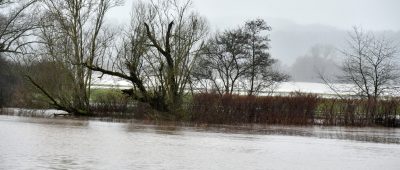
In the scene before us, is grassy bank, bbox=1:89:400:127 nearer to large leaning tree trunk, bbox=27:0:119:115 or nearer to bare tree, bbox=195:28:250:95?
large leaning tree trunk, bbox=27:0:119:115

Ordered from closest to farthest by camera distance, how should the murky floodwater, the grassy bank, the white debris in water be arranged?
the murky floodwater
the grassy bank
the white debris in water

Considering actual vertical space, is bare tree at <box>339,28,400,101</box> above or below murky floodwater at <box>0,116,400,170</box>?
above

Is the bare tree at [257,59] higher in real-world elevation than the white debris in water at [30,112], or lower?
higher

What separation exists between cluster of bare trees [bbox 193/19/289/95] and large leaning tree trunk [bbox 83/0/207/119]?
707 inches

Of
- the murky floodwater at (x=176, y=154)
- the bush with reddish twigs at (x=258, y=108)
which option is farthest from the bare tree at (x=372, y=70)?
the murky floodwater at (x=176, y=154)

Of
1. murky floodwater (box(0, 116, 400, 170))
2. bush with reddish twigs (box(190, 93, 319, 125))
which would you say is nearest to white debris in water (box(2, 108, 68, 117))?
bush with reddish twigs (box(190, 93, 319, 125))

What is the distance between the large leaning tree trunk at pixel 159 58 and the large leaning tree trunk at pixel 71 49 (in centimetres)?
118

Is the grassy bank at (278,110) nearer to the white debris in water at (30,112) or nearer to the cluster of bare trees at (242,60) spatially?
the white debris in water at (30,112)

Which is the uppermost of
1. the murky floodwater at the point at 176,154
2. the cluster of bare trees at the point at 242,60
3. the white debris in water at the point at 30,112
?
the cluster of bare trees at the point at 242,60

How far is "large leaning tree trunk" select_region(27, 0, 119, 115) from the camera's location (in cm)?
3900

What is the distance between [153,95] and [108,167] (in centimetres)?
2484

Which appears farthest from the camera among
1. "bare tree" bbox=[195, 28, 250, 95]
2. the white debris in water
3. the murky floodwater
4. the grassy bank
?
"bare tree" bbox=[195, 28, 250, 95]

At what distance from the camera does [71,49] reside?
3966cm

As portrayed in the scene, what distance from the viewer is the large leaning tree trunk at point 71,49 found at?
128ft
